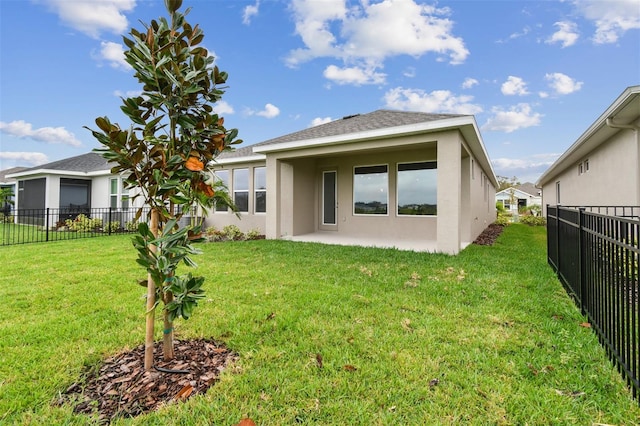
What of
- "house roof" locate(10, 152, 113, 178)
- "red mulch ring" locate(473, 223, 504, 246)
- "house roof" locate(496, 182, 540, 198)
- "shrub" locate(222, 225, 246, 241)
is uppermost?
"house roof" locate(496, 182, 540, 198)

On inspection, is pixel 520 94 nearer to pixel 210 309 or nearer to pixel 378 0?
pixel 378 0

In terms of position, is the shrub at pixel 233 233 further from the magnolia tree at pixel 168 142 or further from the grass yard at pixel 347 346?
the magnolia tree at pixel 168 142

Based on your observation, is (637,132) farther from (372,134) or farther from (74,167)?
(74,167)

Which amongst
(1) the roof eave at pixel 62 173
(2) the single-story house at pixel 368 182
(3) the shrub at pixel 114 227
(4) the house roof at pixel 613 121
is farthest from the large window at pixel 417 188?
(1) the roof eave at pixel 62 173

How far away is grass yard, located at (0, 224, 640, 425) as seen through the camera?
199 cm

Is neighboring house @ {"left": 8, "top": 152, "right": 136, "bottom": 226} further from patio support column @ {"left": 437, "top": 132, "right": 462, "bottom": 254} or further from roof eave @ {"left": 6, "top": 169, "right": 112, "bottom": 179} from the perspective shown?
patio support column @ {"left": 437, "top": 132, "right": 462, "bottom": 254}

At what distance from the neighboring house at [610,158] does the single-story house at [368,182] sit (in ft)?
8.79

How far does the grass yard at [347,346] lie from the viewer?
6.51ft

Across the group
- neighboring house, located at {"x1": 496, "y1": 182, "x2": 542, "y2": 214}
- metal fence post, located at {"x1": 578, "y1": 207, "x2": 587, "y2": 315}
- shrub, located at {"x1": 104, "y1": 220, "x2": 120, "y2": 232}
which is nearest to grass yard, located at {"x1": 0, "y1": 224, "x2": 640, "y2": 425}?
metal fence post, located at {"x1": 578, "y1": 207, "x2": 587, "y2": 315}

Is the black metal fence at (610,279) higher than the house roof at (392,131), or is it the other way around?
the house roof at (392,131)

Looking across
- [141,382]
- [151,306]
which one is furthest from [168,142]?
[141,382]

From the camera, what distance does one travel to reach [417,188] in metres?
10.1

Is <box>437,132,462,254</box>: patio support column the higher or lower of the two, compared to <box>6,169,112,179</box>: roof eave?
lower

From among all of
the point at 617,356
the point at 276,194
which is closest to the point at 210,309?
the point at 617,356
